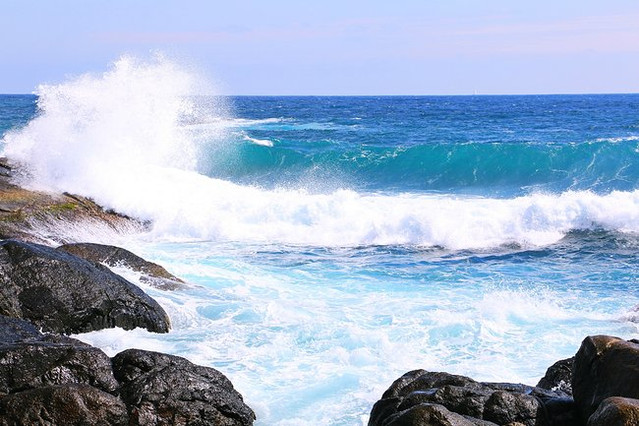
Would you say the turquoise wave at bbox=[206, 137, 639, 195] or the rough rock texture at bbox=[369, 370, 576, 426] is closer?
the rough rock texture at bbox=[369, 370, 576, 426]

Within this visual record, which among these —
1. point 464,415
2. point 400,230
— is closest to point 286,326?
point 464,415

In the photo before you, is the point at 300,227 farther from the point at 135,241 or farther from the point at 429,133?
the point at 429,133

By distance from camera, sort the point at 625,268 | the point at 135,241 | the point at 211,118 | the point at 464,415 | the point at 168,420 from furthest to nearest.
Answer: the point at 211,118, the point at 135,241, the point at 625,268, the point at 168,420, the point at 464,415

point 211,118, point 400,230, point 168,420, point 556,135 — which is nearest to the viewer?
point 168,420

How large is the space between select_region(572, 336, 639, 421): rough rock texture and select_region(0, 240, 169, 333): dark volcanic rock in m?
5.04

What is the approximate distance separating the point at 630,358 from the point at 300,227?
12.5 meters

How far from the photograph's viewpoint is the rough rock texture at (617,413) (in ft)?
15.4

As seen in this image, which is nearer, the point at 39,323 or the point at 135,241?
the point at 39,323

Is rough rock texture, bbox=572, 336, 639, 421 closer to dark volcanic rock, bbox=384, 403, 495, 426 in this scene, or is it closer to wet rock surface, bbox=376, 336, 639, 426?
wet rock surface, bbox=376, 336, 639, 426

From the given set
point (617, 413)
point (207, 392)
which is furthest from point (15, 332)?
point (617, 413)

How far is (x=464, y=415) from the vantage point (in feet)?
18.0

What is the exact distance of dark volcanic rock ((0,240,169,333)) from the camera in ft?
28.6

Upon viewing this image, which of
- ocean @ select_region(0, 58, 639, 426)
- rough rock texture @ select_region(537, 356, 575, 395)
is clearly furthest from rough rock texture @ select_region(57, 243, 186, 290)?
rough rock texture @ select_region(537, 356, 575, 395)

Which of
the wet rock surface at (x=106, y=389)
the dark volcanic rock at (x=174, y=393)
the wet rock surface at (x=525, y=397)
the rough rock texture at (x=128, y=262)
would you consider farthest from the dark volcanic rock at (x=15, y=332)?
the rough rock texture at (x=128, y=262)
